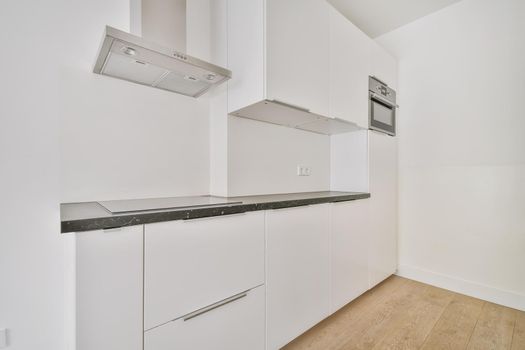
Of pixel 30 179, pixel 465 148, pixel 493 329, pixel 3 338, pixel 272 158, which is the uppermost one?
pixel 465 148

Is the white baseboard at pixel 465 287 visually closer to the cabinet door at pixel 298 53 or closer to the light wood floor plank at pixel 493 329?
the light wood floor plank at pixel 493 329

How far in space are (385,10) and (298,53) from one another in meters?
1.45

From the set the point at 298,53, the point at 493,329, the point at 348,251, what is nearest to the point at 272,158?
the point at 298,53

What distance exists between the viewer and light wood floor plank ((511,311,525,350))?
5.15 ft

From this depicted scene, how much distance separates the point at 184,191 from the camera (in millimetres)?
1646

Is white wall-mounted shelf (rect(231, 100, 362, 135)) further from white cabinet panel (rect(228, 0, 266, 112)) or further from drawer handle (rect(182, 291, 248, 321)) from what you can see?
drawer handle (rect(182, 291, 248, 321))

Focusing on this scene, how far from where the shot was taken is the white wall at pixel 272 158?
5.68ft

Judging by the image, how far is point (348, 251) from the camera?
194 centimetres

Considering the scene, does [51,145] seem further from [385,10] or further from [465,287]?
[465,287]

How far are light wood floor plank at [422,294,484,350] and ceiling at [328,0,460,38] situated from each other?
105 inches

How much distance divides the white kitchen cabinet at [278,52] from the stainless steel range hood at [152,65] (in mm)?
203

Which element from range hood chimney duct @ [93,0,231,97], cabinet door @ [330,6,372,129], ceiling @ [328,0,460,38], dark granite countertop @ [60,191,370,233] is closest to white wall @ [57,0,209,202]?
range hood chimney duct @ [93,0,231,97]

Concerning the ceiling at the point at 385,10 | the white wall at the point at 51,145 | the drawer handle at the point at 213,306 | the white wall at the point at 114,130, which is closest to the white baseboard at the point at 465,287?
the drawer handle at the point at 213,306

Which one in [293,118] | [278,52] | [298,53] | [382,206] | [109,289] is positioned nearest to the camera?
[109,289]
